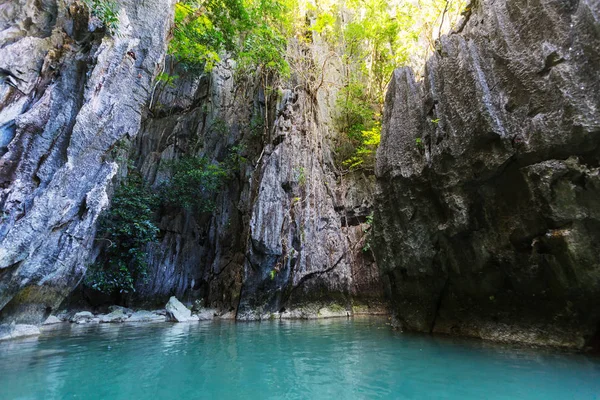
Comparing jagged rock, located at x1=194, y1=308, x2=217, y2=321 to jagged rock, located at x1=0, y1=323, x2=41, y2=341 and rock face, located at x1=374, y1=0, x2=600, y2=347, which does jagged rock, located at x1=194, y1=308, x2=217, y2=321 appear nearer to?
jagged rock, located at x1=0, y1=323, x2=41, y2=341

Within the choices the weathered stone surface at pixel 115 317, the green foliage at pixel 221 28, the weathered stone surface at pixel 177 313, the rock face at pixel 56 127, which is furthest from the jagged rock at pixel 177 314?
the green foliage at pixel 221 28

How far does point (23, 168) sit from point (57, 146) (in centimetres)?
76

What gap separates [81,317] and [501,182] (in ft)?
47.1

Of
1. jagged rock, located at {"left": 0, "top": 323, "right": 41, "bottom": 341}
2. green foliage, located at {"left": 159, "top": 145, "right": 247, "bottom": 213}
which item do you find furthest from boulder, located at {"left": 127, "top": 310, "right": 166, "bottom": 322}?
green foliage, located at {"left": 159, "top": 145, "right": 247, "bottom": 213}

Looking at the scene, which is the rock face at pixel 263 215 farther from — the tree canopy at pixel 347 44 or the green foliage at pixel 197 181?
the tree canopy at pixel 347 44

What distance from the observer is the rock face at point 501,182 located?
4.54 m

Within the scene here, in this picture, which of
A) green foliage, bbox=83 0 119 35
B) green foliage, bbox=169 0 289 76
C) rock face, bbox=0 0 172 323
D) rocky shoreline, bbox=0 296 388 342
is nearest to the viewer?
rock face, bbox=0 0 172 323

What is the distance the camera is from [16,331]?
6.80m

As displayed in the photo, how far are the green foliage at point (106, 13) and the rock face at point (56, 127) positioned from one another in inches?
7.4

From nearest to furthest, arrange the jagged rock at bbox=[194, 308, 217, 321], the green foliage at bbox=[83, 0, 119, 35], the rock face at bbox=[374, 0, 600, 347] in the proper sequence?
the rock face at bbox=[374, 0, 600, 347] < the green foliage at bbox=[83, 0, 119, 35] < the jagged rock at bbox=[194, 308, 217, 321]

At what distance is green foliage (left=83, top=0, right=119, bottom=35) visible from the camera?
679 cm

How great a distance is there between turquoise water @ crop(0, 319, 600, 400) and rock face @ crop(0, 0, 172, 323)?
63.3 inches

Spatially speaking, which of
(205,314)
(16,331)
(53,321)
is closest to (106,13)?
(16,331)

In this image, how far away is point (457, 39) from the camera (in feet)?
21.9
